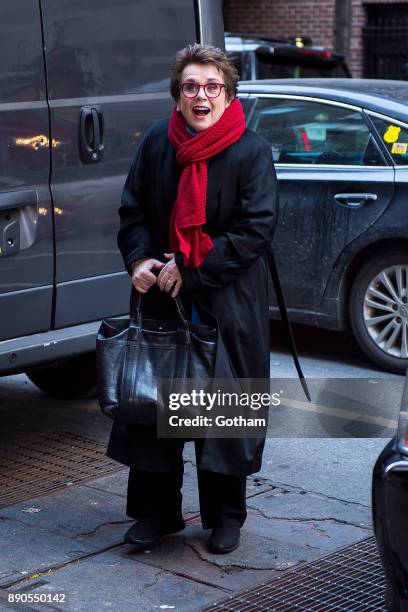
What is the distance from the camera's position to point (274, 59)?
11.9 meters

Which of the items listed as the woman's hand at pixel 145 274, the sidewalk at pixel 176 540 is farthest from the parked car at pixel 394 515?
the woman's hand at pixel 145 274

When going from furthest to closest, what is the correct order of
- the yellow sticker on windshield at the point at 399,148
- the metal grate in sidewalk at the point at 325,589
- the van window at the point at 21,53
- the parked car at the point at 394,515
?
the yellow sticker on windshield at the point at 399,148 < the van window at the point at 21,53 < the metal grate in sidewalk at the point at 325,589 < the parked car at the point at 394,515

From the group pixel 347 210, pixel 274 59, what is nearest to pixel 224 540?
pixel 347 210

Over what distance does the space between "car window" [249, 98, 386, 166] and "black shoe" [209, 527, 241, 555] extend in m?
3.46

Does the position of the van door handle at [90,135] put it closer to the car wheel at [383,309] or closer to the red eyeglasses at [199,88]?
the red eyeglasses at [199,88]

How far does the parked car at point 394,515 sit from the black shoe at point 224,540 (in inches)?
45.1

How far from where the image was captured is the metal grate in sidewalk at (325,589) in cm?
411

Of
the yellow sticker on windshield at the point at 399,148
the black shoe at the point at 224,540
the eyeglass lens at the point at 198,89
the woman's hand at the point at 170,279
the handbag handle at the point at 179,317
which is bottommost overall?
the black shoe at the point at 224,540

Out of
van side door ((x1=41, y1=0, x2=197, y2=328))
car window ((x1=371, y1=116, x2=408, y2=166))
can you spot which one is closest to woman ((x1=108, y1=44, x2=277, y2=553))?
van side door ((x1=41, y1=0, x2=197, y2=328))

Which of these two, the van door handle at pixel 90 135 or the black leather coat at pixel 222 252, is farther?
the van door handle at pixel 90 135

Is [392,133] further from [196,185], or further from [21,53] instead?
[196,185]

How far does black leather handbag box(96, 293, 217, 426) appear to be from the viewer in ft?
13.9

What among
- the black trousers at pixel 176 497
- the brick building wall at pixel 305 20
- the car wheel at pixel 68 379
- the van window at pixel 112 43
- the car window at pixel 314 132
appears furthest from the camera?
the brick building wall at pixel 305 20

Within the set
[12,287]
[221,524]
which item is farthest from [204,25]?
[221,524]
